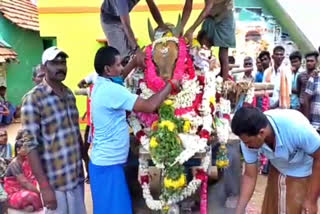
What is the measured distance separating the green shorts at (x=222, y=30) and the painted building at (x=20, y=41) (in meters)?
12.0

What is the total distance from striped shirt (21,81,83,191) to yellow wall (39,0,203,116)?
8.43 metres

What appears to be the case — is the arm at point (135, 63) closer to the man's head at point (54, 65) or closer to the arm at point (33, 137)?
the man's head at point (54, 65)

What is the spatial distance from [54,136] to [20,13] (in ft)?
47.5

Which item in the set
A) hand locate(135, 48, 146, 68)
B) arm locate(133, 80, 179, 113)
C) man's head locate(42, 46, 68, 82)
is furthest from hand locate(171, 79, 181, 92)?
man's head locate(42, 46, 68, 82)

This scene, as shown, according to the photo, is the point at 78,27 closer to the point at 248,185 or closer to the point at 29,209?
the point at 29,209

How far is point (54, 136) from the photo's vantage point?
4.13 metres

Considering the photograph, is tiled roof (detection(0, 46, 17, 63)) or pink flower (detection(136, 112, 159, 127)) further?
tiled roof (detection(0, 46, 17, 63))

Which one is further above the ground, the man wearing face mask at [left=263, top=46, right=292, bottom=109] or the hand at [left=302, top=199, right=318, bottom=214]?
the man wearing face mask at [left=263, top=46, right=292, bottom=109]

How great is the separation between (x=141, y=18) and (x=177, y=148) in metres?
8.29

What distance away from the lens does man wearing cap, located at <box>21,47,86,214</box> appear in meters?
4.03

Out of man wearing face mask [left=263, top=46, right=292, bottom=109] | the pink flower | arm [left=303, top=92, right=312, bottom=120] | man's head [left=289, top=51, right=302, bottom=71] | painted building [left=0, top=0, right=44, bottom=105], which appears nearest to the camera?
the pink flower

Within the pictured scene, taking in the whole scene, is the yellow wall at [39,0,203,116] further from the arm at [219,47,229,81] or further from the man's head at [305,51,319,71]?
the arm at [219,47,229,81]

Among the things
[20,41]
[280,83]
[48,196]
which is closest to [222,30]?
[280,83]

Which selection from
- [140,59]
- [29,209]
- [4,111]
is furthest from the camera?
[4,111]
